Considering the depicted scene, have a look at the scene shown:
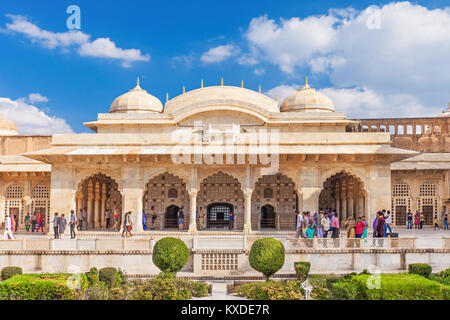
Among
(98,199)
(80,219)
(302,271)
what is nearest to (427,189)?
(302,271)

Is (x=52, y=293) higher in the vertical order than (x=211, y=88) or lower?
lower

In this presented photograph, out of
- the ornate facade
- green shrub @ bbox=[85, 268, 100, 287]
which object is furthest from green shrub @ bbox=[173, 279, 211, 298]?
the ornate facade

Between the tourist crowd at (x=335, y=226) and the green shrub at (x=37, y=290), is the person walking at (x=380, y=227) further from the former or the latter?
the green shrub at (x=37, y=290)

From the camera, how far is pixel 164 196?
22.4m

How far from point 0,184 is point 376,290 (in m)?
20.8

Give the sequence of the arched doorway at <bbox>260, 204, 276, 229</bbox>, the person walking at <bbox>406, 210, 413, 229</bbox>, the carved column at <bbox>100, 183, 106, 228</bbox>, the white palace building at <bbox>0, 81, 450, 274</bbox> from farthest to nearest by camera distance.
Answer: the person walking at <bbox>406, 210, 413, 229</bbox> → the carved column at <bbox>100, 183, 106, 228</bbox> → the arched doorway at <bbox>260, 204, 276, 229</bbox> → the white palace building at <bbox>0, 81, 450, 274</bbox>

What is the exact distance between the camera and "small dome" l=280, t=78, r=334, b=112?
25.4 m

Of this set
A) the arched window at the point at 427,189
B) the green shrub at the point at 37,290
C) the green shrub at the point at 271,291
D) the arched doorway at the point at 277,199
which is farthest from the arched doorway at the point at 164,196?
the arched window at the point at 427,189

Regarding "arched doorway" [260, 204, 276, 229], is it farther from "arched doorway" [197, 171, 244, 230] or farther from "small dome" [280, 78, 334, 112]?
"small dome" [280, 78, 334, 112]

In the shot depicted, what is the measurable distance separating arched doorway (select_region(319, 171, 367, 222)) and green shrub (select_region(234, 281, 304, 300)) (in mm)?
10562

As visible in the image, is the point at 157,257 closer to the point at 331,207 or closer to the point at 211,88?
the point at 331,207

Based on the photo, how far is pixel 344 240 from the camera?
1416cm
